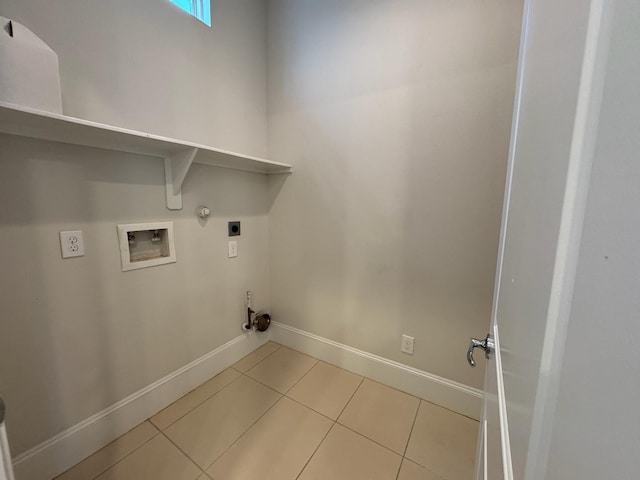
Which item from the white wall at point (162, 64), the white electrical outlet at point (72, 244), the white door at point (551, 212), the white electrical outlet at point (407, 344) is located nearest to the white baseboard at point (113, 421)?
the white electrical outlet at point (72, 244)

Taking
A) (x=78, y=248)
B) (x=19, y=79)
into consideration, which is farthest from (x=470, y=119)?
(x=78, y=248)

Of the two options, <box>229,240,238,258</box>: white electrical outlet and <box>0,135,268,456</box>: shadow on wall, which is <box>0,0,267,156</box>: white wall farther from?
<box>229,240,238,258</box>: white electrical outlet

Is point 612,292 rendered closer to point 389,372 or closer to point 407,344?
point 407,344

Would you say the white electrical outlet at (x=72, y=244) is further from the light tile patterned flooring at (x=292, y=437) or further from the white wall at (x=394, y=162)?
the white wall at (x=394, y=162)

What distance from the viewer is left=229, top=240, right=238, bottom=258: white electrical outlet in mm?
1785

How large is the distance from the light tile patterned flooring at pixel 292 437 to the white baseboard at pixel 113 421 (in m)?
0.05

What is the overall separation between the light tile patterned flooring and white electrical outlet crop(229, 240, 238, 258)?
2.87 feet

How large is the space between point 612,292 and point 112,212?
5.24ft

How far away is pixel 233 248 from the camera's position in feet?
5.92

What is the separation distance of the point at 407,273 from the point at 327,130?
43.6 inches

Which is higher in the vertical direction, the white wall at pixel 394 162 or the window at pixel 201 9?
the window at pixel 201 9

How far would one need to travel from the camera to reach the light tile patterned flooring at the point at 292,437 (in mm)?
1123

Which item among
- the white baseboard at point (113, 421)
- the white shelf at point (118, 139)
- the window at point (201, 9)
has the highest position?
the window at point (201, 9)

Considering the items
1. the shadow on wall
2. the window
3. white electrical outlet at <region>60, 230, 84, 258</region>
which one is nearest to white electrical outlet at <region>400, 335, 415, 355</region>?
the shadow on wall
